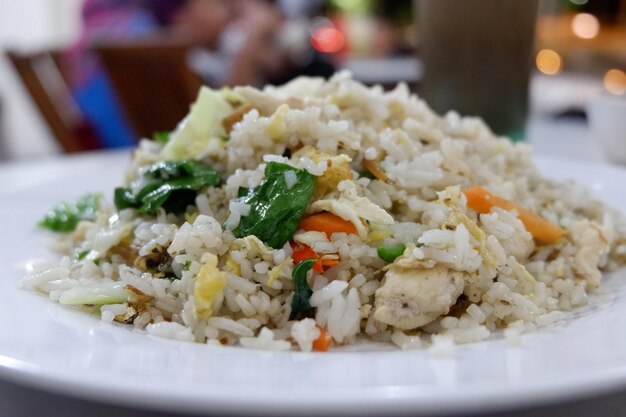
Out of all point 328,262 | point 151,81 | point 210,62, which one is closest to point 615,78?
point 210,62

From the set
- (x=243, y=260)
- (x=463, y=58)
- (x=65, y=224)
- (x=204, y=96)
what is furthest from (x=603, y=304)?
(x=463, y=58)

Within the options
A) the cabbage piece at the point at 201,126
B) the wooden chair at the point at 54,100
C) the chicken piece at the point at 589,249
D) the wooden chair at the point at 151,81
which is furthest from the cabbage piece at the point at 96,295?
the wooden chair at the point at 54,100

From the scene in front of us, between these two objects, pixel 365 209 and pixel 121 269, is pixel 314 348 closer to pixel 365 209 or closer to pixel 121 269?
pixel 365 209

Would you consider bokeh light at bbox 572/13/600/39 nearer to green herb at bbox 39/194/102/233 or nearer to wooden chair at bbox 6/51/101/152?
wooden chair at bbox 6/51/101/152

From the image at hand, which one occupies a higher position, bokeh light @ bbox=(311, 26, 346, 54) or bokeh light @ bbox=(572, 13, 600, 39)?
bokeh light @ bbox=(311, 26, 346, 54)

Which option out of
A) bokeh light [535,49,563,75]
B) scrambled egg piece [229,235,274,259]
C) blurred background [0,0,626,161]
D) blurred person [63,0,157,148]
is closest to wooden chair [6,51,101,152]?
blurred background [0,0,626,161]

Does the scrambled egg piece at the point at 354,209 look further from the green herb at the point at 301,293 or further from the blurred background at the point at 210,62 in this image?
the blurred background at the point at 210,62
